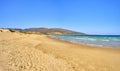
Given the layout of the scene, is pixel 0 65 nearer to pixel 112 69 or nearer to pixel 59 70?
pixel 59 70

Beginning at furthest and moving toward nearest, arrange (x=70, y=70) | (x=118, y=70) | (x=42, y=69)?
(x=118, y=70) < (x=70, y=70) < (x=42, y=69)

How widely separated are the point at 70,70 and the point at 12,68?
2436 mm

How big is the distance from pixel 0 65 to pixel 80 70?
11.0 feet

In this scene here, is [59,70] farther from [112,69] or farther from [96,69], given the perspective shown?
[112,69]

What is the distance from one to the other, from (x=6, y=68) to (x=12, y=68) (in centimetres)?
21

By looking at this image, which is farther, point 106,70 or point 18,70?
point 106,70

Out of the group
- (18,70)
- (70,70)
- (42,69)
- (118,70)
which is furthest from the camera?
(118,70)

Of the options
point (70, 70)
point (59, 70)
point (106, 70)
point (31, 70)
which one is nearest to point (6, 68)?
point (31, 70)

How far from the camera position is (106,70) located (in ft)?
26.1

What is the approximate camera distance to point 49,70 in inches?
277

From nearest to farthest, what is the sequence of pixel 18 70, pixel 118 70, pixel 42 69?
1. pixel 18 70
2. pixel 42 69
3. pixel 118 70

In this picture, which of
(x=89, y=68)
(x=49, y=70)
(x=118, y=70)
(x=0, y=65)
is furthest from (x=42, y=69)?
(x=118, y=70)

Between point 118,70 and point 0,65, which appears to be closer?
point 0,65

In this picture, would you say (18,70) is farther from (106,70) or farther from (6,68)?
(106,70)
